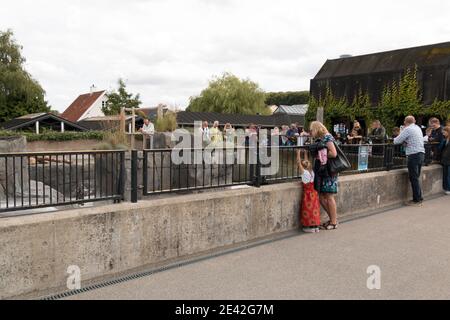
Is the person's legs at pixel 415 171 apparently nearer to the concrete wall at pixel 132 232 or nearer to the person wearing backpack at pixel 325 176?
the person wearing backpack at pixel 325 176

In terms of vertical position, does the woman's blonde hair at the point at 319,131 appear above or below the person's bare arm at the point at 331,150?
above

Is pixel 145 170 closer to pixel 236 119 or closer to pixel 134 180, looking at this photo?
pixel 134 180

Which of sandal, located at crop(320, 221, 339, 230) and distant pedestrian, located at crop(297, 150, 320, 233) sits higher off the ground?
distant pedestrian, located at crop(297, 150, 320, 233)

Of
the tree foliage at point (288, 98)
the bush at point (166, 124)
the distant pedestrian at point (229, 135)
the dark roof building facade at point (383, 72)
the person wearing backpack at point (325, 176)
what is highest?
the tree foliage at point (288, 98)

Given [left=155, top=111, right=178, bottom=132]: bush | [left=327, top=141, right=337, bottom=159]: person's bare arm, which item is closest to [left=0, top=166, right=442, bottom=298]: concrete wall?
[left=327, top=141, right=337, bottom=159]: person's bare arm

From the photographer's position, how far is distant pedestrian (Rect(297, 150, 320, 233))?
21.9ft

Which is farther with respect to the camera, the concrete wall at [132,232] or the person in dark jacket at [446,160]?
the person in dark jacket at [446,160]

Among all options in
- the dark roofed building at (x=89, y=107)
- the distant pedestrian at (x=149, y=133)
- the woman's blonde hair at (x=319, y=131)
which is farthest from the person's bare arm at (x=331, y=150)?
the dark roofed building at (x=89, y=107)

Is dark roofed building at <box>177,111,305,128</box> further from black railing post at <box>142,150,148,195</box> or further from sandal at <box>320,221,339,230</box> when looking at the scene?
black railing post at <box>142,150,148,195</box>

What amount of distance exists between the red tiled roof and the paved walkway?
224 feet

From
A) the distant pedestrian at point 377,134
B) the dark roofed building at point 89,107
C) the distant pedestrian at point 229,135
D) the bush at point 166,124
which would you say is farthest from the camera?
the dark roofed building at point 89,107

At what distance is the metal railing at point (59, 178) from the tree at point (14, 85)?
47.1 metres

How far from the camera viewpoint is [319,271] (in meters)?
4.83

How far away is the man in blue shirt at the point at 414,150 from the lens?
348 inches
